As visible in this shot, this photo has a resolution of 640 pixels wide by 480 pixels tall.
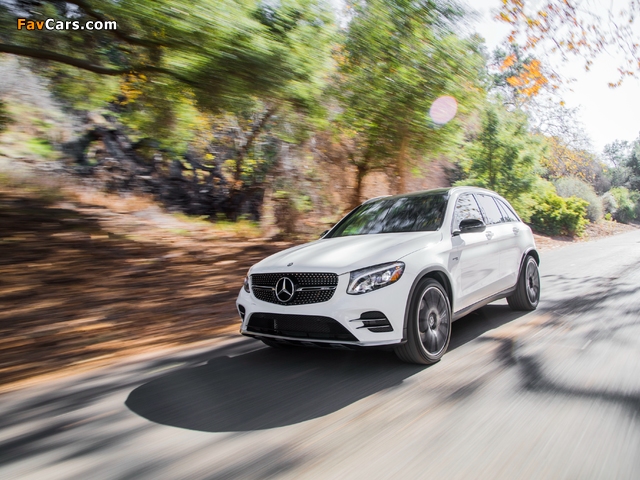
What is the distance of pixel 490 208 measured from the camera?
6.57m

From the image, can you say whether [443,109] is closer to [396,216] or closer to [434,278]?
[396,216]

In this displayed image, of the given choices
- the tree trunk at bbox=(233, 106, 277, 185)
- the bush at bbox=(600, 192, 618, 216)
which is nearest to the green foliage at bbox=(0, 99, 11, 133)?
the tree trunk at bbox=(233, 106, 277, 185)

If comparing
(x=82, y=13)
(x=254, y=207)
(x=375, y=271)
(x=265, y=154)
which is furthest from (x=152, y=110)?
(x=375, y=271)

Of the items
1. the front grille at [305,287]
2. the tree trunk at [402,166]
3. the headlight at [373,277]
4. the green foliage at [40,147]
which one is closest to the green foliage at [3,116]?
the green foliage at [40,147]

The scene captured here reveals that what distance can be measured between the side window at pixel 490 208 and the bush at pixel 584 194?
29033 millimetres

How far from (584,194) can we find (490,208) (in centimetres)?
3189

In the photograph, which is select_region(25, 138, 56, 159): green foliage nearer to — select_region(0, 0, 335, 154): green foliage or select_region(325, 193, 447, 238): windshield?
select_region(0, 0, 335, 154): green foliage

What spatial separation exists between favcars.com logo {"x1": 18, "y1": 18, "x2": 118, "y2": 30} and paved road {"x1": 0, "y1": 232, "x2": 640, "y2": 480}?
196 inches

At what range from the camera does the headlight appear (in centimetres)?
423

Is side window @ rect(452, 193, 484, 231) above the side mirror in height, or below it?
above

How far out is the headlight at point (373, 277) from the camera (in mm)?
4234

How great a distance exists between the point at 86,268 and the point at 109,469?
18.6 ft

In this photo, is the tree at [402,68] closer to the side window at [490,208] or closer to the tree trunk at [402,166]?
the tree trunk at [402,166]

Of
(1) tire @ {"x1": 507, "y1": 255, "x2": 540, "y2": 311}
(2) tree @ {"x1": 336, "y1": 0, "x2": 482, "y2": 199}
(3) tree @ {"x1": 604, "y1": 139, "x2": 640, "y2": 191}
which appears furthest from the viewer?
(3) tree @ {"x1": 604, "y1": 139, "x2": 640, "y2": 191}
